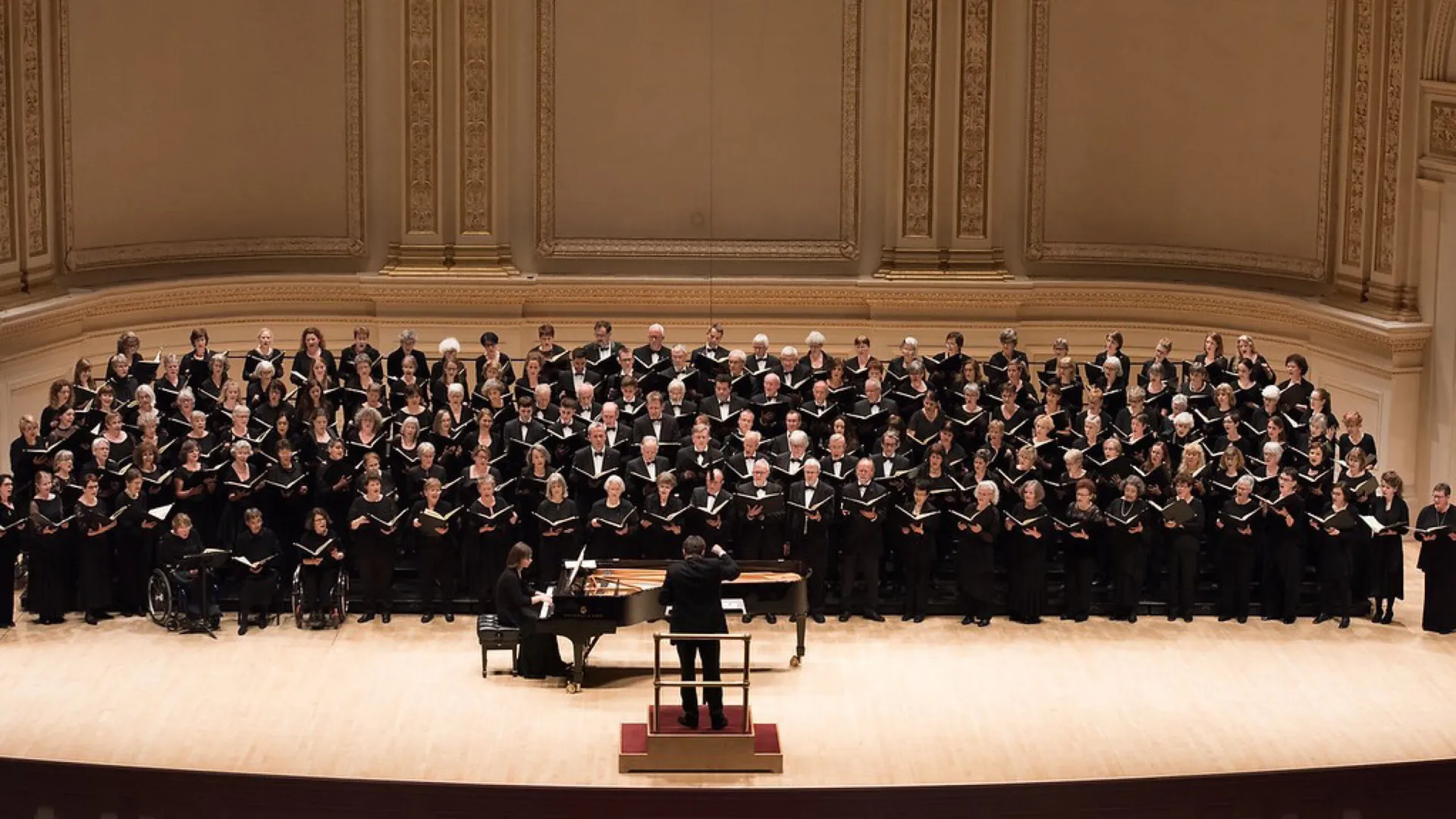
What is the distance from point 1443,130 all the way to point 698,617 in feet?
23.4

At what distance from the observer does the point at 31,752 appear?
35.0ft

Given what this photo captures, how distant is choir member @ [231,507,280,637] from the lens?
12.7 m

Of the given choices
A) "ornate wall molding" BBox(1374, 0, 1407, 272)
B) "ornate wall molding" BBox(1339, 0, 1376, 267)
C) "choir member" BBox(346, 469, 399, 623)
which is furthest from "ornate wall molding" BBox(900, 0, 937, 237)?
"choir member" BBox(346, 469, 399, 623)

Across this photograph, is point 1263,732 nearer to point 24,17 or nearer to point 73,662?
point 73,662

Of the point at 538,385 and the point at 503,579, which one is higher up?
the point at 538,385

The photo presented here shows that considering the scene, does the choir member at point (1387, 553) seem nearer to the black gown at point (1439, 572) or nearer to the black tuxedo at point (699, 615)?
the black gown at point (1439, 572)

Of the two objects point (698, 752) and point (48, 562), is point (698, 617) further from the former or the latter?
point (48, 562)

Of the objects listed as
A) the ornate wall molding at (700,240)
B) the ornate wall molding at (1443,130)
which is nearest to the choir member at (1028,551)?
the ornate wall molding at (1443,130)

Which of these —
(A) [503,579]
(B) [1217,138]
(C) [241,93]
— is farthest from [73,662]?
(B) [1217,138]

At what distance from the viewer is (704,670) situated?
1088 centimetres

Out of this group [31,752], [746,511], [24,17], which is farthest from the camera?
[24,17]

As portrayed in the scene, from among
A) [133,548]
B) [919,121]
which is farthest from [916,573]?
[919,121]

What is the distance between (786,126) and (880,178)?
2.78 feet

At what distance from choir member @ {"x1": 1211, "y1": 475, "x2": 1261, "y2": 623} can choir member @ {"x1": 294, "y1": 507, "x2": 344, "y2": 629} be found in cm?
529
